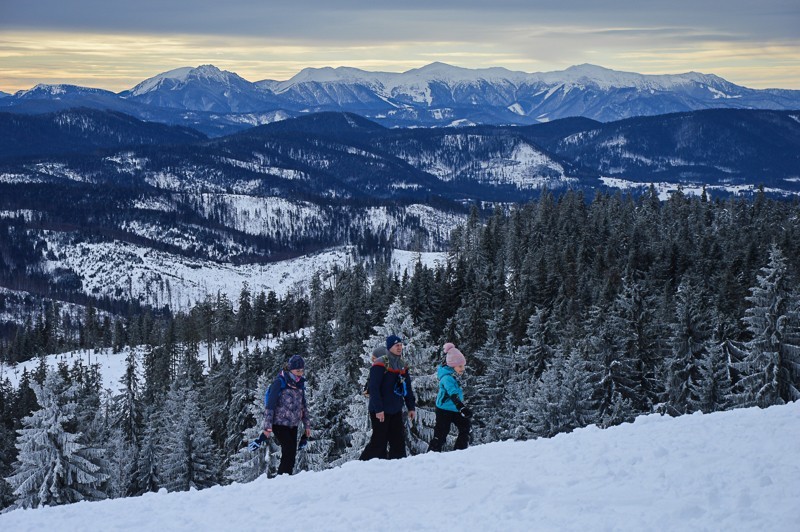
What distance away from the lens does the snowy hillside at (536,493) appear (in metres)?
9.50

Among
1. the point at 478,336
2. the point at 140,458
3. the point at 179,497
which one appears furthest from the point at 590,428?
the point at 478,336

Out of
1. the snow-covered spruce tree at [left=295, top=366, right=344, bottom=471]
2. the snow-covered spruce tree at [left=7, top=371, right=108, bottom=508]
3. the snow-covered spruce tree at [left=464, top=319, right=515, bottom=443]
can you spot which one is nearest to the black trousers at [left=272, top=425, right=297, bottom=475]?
the snow-covered spruce tree at [left=295, top=366, right=344, bottom=471]

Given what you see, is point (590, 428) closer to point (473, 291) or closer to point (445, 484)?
point (445, 484)

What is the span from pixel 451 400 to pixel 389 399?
150cm

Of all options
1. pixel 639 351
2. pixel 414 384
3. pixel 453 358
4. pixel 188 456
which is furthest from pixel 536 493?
pixel 639 351

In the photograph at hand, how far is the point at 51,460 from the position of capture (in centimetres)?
2808

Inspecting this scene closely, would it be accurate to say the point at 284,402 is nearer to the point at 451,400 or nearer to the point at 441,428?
the point at 441,428

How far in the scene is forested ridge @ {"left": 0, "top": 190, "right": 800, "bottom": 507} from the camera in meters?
30.8

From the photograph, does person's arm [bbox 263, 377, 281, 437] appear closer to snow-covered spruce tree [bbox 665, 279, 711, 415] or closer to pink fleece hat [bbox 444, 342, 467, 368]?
pink fleece hat [bbox 444, 342, 467, 368]

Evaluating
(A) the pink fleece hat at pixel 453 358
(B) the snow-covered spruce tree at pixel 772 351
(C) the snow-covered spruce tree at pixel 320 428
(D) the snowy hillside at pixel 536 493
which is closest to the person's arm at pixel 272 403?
(D) the snowy hillside at pixel 536 493

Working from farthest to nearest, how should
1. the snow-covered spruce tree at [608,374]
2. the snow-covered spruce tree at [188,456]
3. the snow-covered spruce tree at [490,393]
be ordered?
1. the snow-covered spruce tree at [490,393]
2. the snow-covered spruce tree at [608,374]
3. the snow-covered spruce tree at [188,456]

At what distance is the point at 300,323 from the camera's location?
402 feet

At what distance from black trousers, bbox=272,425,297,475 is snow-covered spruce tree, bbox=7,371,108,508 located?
680 inches

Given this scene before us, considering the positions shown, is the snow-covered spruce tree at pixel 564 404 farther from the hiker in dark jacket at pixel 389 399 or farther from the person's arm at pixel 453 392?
the hiker in dark jacket at pixel 389 399
